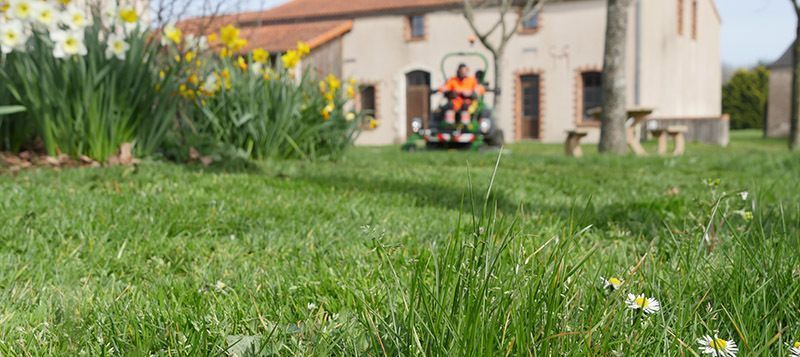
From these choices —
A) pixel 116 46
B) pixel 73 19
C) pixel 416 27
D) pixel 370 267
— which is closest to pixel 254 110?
pixel 116 46

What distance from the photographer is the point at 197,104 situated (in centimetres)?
668

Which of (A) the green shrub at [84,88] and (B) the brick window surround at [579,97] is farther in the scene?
(B) the brick window surround at [579,97]

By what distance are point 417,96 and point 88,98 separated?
20875 millimetres

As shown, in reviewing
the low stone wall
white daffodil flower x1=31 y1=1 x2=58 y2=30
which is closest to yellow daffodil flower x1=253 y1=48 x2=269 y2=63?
white daffodil flower x1=31 y1=1 x2=58 y2=30

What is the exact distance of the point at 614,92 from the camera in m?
11.9

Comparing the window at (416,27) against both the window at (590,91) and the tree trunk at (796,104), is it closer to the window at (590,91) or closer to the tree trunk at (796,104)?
the window at (590,91)

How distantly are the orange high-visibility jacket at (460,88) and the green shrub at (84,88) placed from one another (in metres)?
8.84

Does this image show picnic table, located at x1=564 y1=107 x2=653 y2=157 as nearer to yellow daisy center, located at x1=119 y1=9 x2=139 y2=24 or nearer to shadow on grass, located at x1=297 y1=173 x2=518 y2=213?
shadow on grass, located at x1=297 y1=173 x2=518 y2=213

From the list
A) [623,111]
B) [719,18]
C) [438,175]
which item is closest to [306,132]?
[438,175]

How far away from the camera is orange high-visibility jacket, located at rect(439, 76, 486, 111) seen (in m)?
14.3

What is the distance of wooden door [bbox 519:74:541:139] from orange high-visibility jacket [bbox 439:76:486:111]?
33.9 ft

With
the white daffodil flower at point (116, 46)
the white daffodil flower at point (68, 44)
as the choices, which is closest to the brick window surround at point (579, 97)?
the white daffodil flower at point (116, 46)

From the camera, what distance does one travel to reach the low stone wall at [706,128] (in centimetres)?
2033

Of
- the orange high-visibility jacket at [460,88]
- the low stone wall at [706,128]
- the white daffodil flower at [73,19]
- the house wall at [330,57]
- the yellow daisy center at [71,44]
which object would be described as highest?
the house wall at [330,57]
